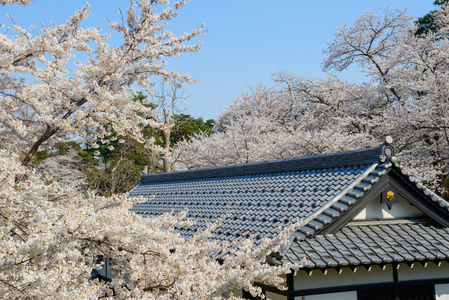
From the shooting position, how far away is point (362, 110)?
2117 cm

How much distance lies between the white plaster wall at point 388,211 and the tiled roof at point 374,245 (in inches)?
4.5

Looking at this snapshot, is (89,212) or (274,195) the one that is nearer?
(89,212)

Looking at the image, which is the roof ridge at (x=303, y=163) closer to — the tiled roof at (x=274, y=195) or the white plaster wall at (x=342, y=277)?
the tiled roof at (x=274, y=195)

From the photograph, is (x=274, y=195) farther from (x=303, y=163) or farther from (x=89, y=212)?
(x=89, y=212)

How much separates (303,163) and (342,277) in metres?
3.03

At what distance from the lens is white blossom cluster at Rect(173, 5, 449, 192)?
53.9 feet

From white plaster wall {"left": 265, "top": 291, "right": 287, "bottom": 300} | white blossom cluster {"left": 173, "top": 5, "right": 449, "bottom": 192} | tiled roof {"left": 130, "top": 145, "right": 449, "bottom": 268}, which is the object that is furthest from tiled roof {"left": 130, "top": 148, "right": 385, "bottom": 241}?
white blossom cluster {"left": 173, "top": 5, "right": 449, "bottom": 192}

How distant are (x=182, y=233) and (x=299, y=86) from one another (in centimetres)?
1594

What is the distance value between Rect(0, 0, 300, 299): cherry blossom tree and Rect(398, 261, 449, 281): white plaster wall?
349 cm

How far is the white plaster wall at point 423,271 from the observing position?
7117 millimetres

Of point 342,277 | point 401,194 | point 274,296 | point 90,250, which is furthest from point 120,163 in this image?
point 90,250

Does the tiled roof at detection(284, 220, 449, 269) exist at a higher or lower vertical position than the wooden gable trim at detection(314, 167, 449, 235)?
lower

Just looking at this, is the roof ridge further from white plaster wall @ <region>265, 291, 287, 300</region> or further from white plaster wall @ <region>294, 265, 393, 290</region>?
white plaster wall @ <region>265, 291, 287, 300</region>

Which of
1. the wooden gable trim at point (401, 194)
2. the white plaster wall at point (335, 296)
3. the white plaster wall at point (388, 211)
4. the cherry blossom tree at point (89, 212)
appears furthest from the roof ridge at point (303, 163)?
the cherry blossom tree at point (89, 212)
